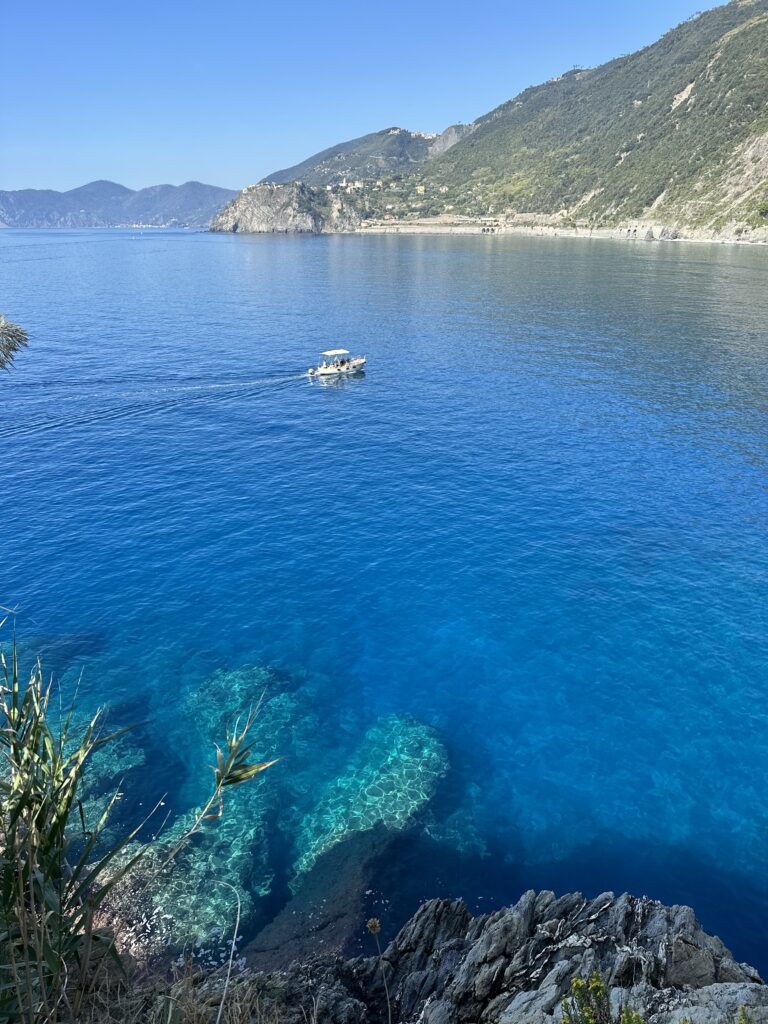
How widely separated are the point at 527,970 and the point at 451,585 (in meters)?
25.0

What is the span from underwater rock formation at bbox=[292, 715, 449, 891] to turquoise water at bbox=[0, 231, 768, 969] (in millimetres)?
252

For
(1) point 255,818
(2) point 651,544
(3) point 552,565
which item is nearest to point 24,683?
(1) point 255,818

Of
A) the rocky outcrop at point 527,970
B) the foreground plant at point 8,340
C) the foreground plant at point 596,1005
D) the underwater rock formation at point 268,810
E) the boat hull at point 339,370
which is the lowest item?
the underwater rock formation at point 268,810

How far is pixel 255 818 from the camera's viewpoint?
26312 mm

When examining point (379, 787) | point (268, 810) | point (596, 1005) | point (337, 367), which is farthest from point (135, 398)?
point (596, 1005)

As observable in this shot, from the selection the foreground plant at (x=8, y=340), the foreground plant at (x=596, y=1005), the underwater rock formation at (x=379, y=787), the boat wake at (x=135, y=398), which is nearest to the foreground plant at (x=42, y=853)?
the foreground plant at (x=596, y=1005)

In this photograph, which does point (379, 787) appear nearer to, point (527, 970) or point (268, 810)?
point (268, 810)

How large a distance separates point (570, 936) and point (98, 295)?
524 ft

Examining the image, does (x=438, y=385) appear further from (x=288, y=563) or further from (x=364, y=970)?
(x=364, y=970)

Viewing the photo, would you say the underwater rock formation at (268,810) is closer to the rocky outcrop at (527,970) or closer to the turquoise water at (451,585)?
the turquoise water at (451,585)

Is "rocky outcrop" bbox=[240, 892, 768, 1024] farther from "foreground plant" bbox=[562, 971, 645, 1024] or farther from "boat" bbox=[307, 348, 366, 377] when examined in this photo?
"boat" bbox=[307, 348, 366, 377]

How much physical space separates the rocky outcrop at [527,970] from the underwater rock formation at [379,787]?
5.38m

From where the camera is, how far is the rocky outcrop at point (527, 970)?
564 inches

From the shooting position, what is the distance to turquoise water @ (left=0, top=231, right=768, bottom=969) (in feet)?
86.2
